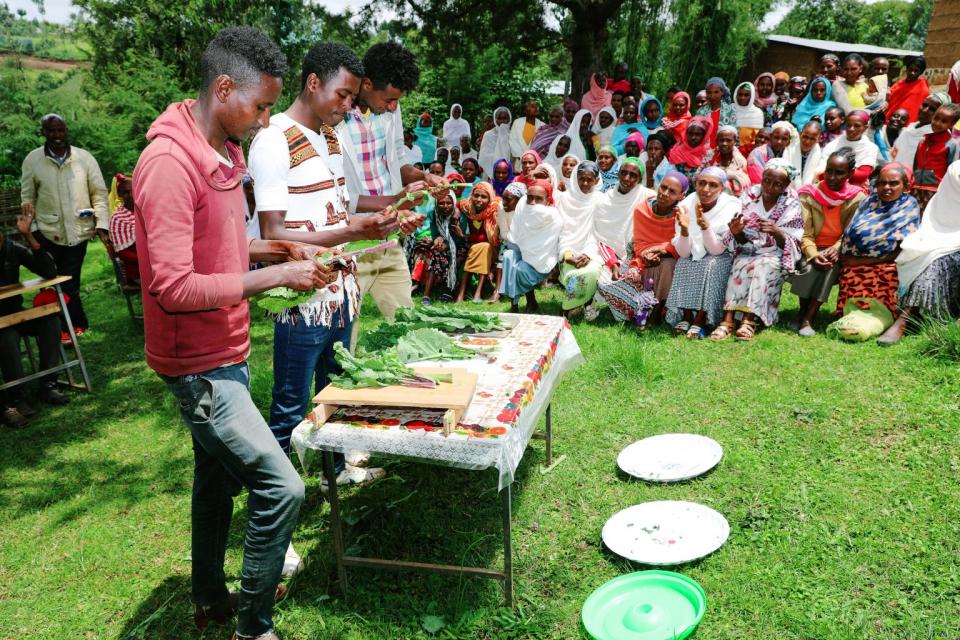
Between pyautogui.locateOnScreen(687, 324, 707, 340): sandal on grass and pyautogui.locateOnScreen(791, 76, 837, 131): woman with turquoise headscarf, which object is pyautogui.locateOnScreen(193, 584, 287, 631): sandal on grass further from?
pyautogui.locateOnScreen(791, 76, 837, 131): woman with turquoise headscarf

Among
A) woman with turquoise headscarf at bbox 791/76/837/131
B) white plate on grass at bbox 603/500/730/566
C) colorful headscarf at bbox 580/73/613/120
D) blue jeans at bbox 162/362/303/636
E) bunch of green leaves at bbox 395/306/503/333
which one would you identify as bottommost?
white plate on grass at bbox 603/500/730/566

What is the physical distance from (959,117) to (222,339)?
7822 millimetres

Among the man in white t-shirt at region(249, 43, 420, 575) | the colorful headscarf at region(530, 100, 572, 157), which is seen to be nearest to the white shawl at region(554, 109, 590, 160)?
the colorful headscarf at region(530, 100, 572, 157)

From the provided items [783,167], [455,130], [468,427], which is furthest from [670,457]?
[455,130]

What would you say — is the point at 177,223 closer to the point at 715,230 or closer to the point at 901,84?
the point at 715,230

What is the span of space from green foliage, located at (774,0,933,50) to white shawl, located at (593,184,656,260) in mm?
35306

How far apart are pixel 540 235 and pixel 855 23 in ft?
142

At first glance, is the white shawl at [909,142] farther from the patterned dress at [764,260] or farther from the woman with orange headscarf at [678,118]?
the patterned dress at [764,260]

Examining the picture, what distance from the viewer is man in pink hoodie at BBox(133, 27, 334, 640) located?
6.68 feet

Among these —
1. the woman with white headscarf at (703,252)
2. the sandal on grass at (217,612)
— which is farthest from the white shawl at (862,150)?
the sandal on grass at (217,612)

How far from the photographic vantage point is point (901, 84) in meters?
9.33

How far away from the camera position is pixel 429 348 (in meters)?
3.19

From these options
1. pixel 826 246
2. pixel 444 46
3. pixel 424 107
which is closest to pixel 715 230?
pixel 826 246

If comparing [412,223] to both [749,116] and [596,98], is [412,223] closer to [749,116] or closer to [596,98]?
[749,116]
